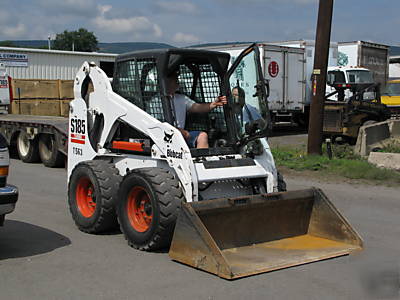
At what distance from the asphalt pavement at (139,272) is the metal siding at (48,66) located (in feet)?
66.7

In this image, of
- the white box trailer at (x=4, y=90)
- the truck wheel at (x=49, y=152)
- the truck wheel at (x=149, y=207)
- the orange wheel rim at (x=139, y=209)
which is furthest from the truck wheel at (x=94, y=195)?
the white box trailer at (x=4, y=90)

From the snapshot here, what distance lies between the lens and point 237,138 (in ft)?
23.8

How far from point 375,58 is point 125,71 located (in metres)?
22.4

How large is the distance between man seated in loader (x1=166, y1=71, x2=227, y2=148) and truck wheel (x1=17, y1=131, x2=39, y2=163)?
8.10 m

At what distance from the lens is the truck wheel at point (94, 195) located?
699 cm

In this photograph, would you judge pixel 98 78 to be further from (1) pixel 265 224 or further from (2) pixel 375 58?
(2) pixel 375 58

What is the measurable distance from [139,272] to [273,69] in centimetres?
1759

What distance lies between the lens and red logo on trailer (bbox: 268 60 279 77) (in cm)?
2219

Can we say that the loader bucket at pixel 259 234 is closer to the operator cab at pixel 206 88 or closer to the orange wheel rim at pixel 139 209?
the orange wheel rim at pixel 139 209

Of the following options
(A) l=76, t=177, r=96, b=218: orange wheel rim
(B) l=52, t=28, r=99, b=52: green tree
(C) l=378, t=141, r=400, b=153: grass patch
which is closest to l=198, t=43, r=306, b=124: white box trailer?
(C) l=378, t=141, r=400, b=153: grass patch

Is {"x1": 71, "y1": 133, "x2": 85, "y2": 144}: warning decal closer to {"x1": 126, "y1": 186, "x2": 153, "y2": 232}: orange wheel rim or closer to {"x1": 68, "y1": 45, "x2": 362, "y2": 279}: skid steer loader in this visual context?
{"x1": 68, "y1": 45, "x2": 362, "y2": 279}: skid steer loader

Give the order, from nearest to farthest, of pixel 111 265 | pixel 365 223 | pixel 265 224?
1. pixel 111 265
2. pixel 265 224
3. pixel 365 223

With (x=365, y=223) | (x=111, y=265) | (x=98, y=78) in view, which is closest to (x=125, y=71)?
(x=98, y=78)

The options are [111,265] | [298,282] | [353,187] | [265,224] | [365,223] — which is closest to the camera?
[298,282]
